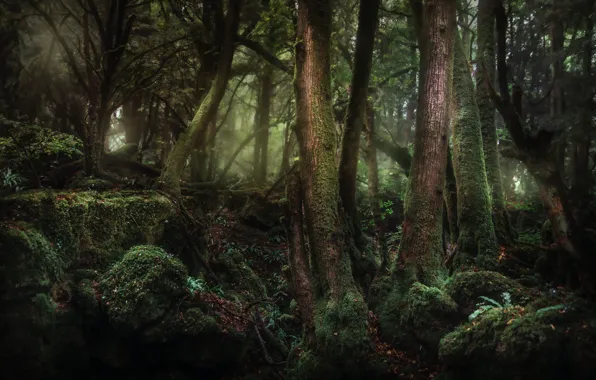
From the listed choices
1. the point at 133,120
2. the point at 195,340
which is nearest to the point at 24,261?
the point at 195,340

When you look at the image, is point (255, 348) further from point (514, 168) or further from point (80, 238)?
point (514, 168)

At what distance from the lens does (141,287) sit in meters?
5.78

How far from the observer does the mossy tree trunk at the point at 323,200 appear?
221 inches

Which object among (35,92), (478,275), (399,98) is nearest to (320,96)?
(478,275)

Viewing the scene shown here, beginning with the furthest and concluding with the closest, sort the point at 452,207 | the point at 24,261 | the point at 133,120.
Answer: the point at 133,120 → the point at 452,207 → the point at 24,261

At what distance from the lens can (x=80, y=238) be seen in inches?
242

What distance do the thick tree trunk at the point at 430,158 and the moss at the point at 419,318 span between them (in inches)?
15.6

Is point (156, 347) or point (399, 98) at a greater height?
point (399, 98)

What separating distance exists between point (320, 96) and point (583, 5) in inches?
151

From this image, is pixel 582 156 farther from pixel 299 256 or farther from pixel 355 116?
pixel 299 256

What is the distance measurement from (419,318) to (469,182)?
3.24m

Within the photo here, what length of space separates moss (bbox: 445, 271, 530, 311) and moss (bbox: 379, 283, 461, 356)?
181mm

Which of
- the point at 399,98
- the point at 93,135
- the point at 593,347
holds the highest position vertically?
the point at 399,98

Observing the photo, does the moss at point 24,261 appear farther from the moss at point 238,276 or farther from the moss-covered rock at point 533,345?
the moss-covered rock at point 533,345
